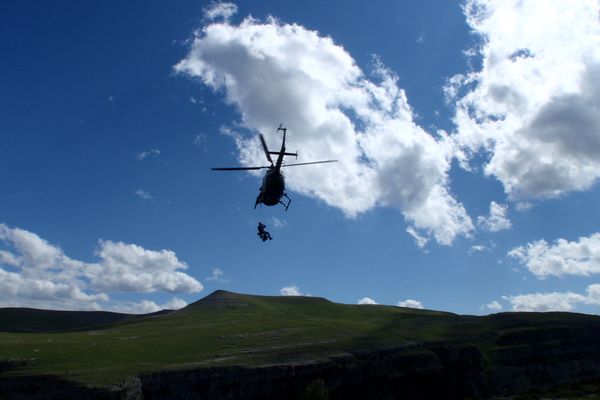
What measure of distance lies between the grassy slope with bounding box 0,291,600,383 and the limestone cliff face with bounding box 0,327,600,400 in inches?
158

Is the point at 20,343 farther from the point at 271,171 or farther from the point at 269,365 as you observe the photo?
the point at 271,171

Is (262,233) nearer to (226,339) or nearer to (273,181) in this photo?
(273,181)

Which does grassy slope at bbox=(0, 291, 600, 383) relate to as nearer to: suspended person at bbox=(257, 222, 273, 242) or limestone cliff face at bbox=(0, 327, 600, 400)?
limestone cliff face at bbox=(0, 327, 600, 400)

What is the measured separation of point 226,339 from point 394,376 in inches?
1545

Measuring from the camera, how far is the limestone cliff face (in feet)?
→ 248

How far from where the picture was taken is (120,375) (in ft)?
250

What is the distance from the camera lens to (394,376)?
10656 centimetres

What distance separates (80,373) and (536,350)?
373ft

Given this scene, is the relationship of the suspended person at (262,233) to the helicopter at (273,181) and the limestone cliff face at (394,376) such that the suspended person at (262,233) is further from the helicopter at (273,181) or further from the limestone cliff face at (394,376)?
the limestone cliff face at (394,376)

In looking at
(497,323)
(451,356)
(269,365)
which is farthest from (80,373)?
(497,323)

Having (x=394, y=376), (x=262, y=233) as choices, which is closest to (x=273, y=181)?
(x=262, y=233)

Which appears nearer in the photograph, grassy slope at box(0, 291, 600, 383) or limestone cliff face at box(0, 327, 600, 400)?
limestone cliff face at box(0, 327, 600, 400)

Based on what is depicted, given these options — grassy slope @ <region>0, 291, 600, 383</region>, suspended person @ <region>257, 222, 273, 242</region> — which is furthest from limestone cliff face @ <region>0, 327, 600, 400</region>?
suspended person @ <region>257, 222, 273, 242</region>

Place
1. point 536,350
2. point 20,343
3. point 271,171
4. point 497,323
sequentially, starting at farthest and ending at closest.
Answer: point 497,323
point 536,350
point 20,343
point 271,171
